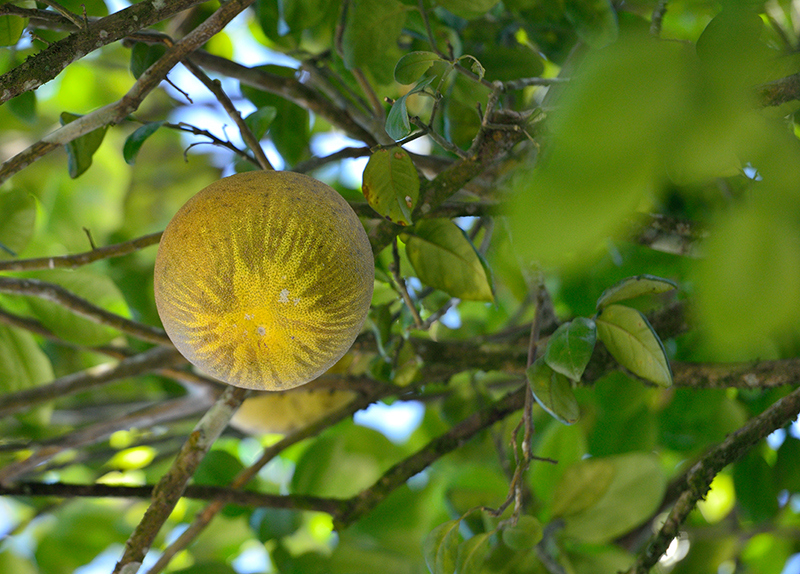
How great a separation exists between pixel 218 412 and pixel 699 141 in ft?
3.02

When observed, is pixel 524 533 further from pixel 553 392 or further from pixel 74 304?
pixel 74 304

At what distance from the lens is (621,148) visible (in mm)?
253

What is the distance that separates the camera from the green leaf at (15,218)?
1281 mm

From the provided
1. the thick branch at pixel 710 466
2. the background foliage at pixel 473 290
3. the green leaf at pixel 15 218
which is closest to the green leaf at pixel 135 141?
the background foliage at pixel 473 290

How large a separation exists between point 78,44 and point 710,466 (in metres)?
1.04

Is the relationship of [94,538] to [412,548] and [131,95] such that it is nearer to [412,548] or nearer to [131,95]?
[412,548]

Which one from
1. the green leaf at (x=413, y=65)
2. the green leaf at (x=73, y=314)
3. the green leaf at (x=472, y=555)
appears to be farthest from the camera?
the green leaf at (x=73, y=314)

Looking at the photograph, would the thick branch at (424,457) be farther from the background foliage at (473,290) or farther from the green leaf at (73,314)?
the green leaf at (73,314)

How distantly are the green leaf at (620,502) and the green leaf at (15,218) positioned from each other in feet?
4.21

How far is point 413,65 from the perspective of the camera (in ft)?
2.78

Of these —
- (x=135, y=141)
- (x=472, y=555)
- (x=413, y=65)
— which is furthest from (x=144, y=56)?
(x=472, y=555)

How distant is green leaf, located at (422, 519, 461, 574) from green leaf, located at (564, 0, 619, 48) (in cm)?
90

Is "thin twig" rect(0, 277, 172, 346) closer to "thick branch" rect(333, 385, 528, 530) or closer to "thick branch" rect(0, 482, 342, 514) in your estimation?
"thick branch" rect(0, 482, 342, 514)

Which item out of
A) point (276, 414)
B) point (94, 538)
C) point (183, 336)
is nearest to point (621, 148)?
point (183, 336)
